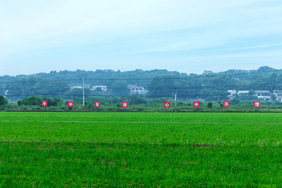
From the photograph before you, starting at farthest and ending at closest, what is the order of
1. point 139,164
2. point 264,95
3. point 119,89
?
point 119,89, point 264,95, point 139,164

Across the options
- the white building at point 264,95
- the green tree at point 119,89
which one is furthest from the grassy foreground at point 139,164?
the green tree at point 119,89

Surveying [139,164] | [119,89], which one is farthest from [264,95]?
[139,164]

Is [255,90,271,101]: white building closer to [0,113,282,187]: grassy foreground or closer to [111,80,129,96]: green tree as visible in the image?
[111,80,129,96]: green tree

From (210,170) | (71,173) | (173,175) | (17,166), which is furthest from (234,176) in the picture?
(17,166)

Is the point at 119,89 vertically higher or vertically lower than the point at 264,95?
higher

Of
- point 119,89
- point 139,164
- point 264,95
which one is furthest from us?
point 119,89

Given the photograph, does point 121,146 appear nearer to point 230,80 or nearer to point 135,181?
point 135,181

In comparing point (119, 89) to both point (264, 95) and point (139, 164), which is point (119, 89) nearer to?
point (264, 95)

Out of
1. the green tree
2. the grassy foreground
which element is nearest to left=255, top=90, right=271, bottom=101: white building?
the green tree

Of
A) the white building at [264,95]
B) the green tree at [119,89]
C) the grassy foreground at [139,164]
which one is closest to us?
the grassy foreground at [139,164]

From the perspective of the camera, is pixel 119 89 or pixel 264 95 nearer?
pixel 264 95

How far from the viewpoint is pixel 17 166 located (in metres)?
10.6

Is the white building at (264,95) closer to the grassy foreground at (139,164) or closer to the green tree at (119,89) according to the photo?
the green tree at (119,89)

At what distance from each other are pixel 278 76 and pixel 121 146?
507 ft
